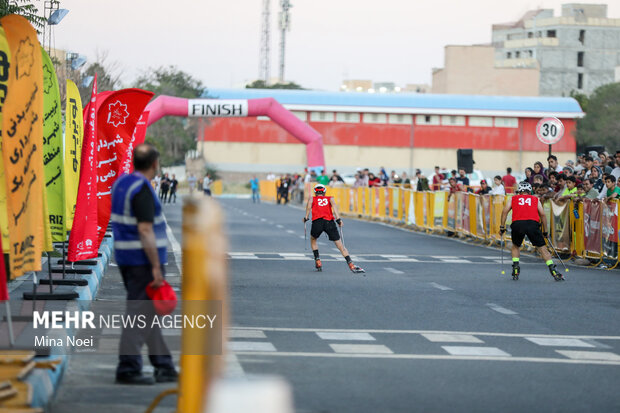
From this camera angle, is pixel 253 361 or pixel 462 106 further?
pixel 462 106

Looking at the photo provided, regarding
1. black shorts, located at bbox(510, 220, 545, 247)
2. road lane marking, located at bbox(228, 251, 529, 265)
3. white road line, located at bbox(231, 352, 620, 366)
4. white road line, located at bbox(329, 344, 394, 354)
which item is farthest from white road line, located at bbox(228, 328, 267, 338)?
road lane marking, located at bbox(228, 251, 529, 265)

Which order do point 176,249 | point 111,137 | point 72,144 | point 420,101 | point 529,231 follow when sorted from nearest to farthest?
point 72,144, point 111,137, point 529,231, point 176,249, point 420,101

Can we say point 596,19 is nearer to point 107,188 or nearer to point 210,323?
point 107,188

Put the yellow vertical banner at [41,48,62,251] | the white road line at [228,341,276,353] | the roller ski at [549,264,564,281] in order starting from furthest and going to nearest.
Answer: the roller ski at [549,264,564,281], the yellow vertical banner at [41,48,62,251], the white road line at [228,341,276,353]

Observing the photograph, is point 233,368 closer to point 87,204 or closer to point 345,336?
point 345,336

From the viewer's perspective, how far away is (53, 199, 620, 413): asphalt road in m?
8.42

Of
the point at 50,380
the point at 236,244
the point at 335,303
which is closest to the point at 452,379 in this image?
the point at 50,380

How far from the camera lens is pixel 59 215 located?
13.6m

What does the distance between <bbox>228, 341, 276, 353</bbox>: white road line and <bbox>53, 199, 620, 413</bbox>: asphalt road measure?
0.04 ft

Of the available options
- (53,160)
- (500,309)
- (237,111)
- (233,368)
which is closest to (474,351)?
(233,368)

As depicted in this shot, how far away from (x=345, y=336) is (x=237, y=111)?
132 feet

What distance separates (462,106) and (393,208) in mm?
60187

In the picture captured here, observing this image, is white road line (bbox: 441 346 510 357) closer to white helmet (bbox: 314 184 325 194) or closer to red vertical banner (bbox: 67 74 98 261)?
red vertical banner (bbox: 67 74 98 261)

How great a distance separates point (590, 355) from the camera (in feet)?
35.8
